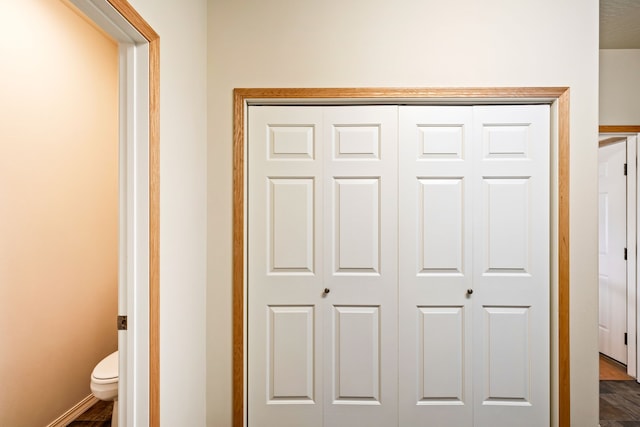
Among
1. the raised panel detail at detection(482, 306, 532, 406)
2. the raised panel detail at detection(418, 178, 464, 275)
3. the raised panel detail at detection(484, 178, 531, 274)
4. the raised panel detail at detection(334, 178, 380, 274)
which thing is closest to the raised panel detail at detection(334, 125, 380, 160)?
the raised panel detail at detection(334, 178, 380, 274)

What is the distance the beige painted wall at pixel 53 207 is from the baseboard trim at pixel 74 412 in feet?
0.12

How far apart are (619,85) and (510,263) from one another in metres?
2.06

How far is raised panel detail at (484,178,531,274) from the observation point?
2000mm

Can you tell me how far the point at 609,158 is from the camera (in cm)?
326

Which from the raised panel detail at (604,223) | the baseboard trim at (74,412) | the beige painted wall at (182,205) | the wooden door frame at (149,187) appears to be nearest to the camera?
the wooden door frame at (149,187)

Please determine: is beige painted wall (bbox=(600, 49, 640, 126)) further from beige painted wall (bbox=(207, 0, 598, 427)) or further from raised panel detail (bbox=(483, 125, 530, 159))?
raised panel detail (bbox=(483, 125, 530, 159))

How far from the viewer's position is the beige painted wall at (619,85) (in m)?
2.85

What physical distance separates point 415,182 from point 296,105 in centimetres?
81

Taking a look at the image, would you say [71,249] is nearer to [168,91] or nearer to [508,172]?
[168,91]

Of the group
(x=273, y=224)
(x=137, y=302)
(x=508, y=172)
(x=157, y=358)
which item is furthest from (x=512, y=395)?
(x=137, y=302)

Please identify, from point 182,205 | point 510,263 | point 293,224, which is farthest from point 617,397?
point 182,205

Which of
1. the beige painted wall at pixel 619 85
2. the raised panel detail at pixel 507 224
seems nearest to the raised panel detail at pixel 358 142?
the raised panel detail at pixel 507 224

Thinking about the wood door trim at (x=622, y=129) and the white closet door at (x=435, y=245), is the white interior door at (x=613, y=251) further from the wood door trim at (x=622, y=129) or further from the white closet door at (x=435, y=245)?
the white closet door at (x=435, y=245)

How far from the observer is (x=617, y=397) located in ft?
8.92
